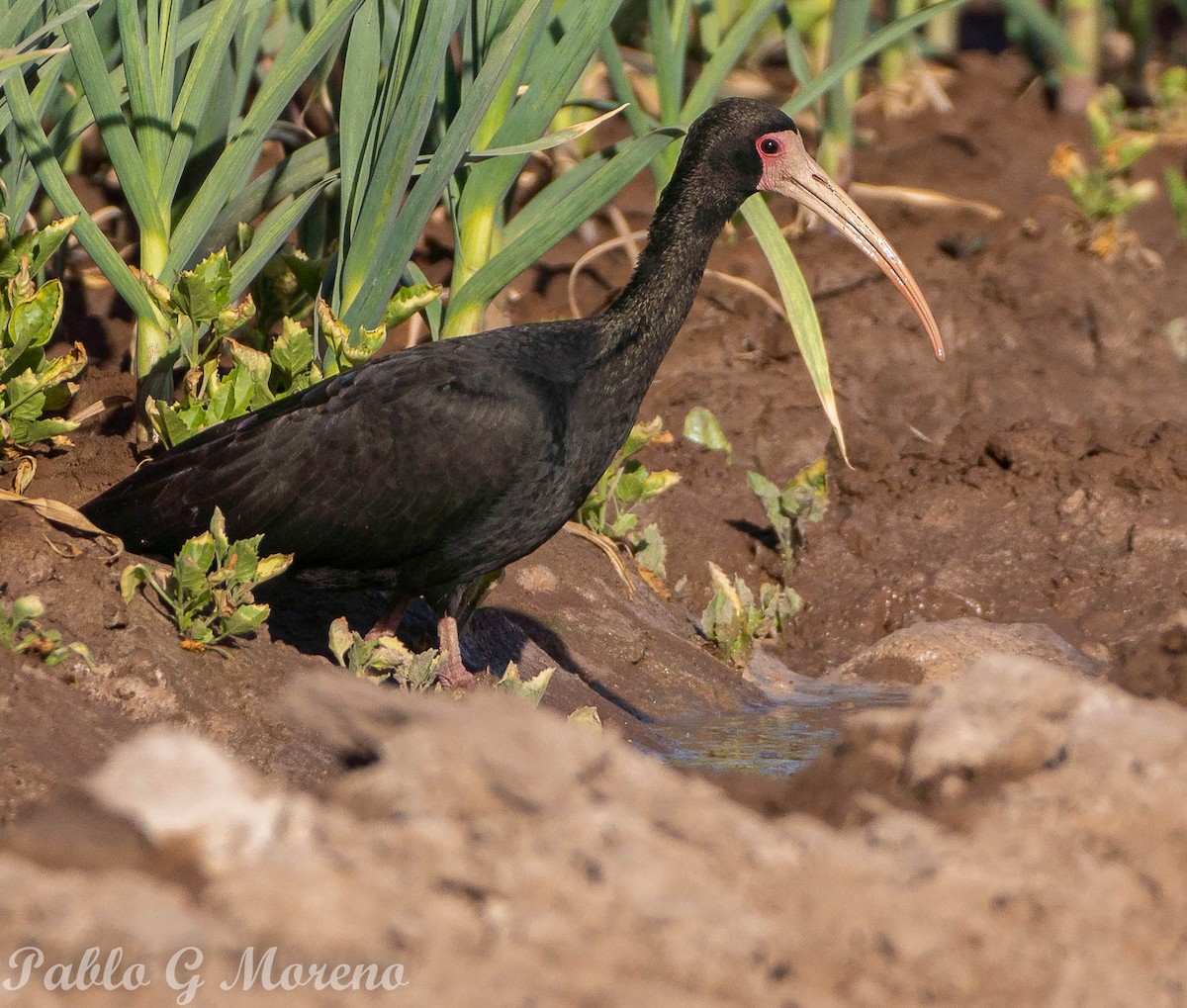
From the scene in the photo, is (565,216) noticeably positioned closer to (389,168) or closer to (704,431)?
(389,168)

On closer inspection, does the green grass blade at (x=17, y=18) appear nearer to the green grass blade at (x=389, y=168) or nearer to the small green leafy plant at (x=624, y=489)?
the green grass blade at (x=389, y=168)

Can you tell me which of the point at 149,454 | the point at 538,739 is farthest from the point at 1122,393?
the point at 538,739

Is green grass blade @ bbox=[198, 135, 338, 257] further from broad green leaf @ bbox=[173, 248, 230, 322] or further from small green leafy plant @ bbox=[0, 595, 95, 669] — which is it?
small green leafy plant @ bbox=[0, 595, 95, 669]

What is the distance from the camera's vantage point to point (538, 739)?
259cm

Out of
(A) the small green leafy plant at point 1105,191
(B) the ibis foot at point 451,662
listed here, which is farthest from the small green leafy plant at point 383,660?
(A) the small green leafy plant at point 1105,191

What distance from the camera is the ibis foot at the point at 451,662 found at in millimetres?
4926

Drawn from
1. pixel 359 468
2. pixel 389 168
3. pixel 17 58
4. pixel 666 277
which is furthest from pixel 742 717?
pixel 17 58

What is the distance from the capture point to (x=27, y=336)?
4.66 meters

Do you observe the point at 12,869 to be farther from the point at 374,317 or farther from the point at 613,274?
the point at 613,274

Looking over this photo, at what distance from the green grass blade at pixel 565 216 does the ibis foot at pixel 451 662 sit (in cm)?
115

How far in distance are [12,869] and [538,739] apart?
0.78 m

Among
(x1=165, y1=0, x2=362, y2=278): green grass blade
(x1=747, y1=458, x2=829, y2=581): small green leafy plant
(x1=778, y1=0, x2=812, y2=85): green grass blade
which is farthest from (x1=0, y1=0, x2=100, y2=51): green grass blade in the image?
(x1=778, y1=0, x2=812, y2=85): green grass blade

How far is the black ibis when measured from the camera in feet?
15.2

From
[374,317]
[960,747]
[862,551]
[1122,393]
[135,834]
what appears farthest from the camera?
[1122,393]
